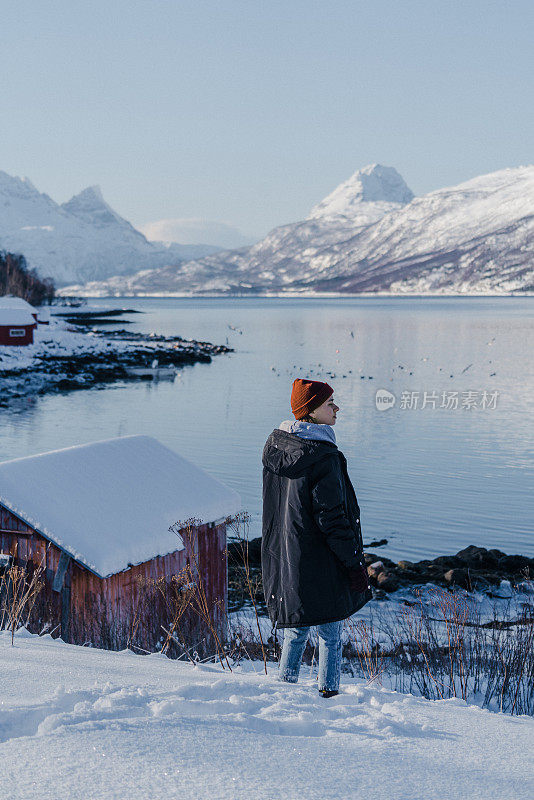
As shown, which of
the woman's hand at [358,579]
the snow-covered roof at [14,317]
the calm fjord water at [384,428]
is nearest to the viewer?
the woman's hand at [358,579]

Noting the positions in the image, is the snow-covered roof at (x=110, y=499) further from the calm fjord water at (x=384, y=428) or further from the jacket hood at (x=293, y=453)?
the calm fjord water at (x=384, y=428)

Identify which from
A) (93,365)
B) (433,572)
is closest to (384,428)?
(433,572)

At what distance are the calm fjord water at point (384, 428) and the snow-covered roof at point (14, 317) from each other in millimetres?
12684

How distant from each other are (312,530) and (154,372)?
46428 mm

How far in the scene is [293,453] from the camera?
4402 millimetres

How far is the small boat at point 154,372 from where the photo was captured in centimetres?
4784

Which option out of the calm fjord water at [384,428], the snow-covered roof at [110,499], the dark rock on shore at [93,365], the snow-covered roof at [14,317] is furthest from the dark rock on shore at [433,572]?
the snow-covered roof at [14,317]

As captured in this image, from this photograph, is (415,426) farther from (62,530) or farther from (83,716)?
(83,716)

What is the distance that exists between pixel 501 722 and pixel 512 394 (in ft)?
123

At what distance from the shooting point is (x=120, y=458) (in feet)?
26.6

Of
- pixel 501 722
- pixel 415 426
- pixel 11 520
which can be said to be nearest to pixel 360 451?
pixel 415 426

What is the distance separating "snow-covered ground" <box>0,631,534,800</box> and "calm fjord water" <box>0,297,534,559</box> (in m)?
10.9

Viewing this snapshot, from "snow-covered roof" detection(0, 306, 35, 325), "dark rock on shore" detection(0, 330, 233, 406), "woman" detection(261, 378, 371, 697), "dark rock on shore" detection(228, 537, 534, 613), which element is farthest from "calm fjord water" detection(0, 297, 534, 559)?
"snow-covered roof" detection(0, 306, 35, 325)

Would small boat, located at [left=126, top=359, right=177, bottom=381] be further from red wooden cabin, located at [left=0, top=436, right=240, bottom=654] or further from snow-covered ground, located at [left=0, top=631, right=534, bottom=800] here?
snow-covered ground, located at [left=0, top=631, right=534, bottom=800]
